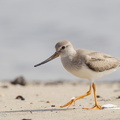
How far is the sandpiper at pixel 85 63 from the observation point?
9477 millimetres

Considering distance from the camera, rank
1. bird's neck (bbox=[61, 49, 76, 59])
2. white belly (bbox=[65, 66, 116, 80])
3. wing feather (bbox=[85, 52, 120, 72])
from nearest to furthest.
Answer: white belly (bbox=[65, 66, 116, 80]) → wing feather (bbox=[85, 52, 120, 72]) → bird's neck (bbox=[61, 49, 76, 59])

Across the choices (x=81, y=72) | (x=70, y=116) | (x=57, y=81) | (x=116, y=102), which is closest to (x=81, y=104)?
(x=116, y=102)

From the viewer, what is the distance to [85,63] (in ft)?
31.1

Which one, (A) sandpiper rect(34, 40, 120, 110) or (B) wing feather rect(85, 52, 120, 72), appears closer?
(A) sandpiper rect(34, 40, 120, 110)

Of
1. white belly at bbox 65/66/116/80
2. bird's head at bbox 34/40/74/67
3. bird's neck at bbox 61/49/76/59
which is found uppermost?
bird's head at bbox 34/40/74/67

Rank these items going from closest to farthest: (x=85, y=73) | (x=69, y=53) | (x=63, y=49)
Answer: (x=85, y=73)
(x=69, y=53)
(x=63, y=49)

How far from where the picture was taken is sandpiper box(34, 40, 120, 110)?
9.48 m

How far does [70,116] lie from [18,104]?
247 centimetres

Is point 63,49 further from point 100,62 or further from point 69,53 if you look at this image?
point 100,62

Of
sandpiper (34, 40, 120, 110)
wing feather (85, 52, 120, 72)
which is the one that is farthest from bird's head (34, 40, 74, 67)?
wing feather (85, 52, 120, 72)

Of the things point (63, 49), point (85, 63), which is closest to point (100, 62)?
point (85, 63)

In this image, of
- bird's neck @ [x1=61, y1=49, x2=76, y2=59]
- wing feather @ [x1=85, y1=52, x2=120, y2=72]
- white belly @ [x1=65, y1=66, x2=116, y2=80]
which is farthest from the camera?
bird's neck @ [x1=61, y1=49, x2=76, y2=59]

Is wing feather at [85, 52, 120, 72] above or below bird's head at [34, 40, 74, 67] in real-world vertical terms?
below

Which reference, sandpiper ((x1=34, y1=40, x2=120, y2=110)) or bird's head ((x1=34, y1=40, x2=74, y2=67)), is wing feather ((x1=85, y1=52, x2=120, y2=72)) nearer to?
sandpiper ((x1=34, y1=40, x2=120, y2=110))
